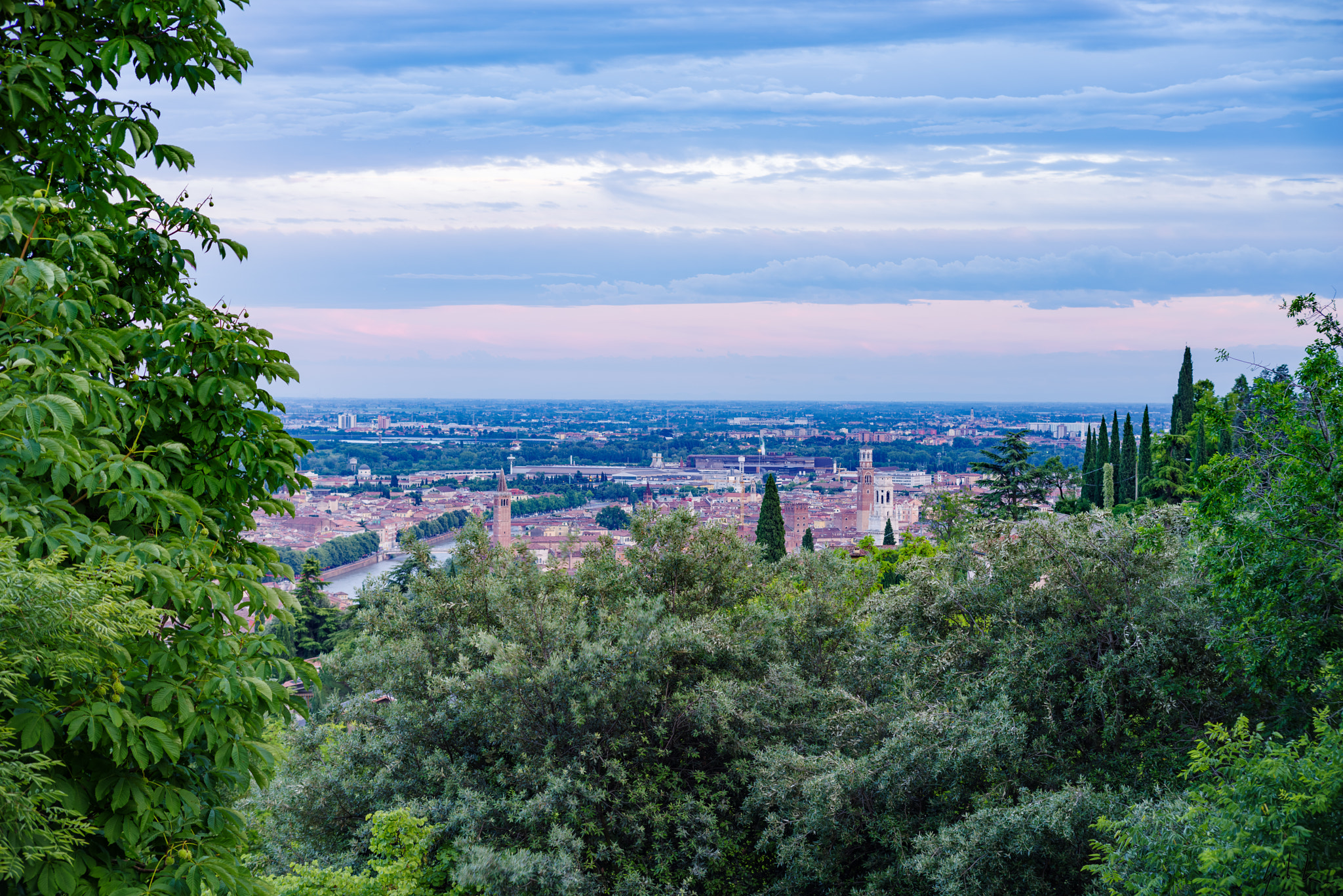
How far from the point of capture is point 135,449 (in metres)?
4.02

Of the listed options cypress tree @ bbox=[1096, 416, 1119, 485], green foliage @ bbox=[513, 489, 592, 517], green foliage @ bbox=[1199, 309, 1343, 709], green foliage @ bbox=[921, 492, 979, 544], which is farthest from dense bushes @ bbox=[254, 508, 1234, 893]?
green foliage @ bbox=[513, 489, 592, 517]

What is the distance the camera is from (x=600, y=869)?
1003 cm

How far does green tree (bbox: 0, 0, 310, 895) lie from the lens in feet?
11.1

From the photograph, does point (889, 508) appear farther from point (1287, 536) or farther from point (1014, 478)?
point (1287, 536)

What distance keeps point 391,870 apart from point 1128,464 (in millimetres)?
34506

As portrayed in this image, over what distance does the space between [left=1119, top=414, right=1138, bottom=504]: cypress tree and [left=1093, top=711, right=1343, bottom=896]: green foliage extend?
31195mm

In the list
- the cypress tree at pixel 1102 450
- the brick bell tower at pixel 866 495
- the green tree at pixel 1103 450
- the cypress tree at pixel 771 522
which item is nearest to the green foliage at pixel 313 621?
the cypress tree at pixel 771 522

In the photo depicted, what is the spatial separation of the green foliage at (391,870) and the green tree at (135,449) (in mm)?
4708

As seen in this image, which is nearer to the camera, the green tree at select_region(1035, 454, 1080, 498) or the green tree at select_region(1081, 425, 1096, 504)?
the green tree at select_region(1035, 454, 1080, 498)

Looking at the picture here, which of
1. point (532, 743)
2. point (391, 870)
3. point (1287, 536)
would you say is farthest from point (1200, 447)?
point (391, 870)

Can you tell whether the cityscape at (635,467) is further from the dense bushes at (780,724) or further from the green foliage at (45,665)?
the green foliage at (45,665)

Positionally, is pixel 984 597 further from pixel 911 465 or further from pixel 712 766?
pixel 911 465

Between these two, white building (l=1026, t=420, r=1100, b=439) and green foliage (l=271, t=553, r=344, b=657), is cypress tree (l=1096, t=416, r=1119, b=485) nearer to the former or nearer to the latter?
green foliage (l=271, t=553, r=344, b=657)

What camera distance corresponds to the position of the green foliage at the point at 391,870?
335 inches
